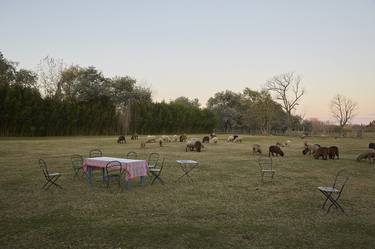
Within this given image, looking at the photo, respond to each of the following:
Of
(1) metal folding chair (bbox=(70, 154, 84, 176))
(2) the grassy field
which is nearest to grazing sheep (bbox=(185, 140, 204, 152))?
(1) metal folding chair (bbox=(70, 154, 84, 176))

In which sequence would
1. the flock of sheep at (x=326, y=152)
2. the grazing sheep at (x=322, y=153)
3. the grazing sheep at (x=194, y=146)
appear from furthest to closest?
the grazing sheep at (x=194, y=146) < the grazing sheep at (x=322, y=153) < the flock of sheep at (x=326, y=152)

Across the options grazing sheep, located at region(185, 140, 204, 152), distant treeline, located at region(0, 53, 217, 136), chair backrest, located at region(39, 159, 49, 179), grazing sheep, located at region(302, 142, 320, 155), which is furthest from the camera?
distant treeline, located at region(0, 53, 217, 136)

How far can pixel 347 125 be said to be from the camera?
63.5m

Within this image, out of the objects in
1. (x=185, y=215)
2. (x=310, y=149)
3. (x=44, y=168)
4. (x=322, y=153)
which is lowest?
(x=185, y=215)

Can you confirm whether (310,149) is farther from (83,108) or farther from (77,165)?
(83,108)

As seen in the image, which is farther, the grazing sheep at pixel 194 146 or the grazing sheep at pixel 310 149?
the grazing sheep at pixel 194 146

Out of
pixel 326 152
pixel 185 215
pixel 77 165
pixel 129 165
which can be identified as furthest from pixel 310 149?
pixel 185 215

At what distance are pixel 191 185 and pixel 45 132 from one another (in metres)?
31.6

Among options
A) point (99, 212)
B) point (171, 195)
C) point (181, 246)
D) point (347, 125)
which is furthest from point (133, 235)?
point (347, 125)

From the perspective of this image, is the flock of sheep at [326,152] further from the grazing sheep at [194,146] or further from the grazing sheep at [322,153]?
the grazing sheep at [194,146]

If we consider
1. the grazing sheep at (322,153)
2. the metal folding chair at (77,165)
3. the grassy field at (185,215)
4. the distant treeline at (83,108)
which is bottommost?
the grassy field at (185,215)

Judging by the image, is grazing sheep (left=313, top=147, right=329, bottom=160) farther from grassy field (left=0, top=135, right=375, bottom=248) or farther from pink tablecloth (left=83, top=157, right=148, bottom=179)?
pink tablecloth (left=83, top=157, right=148, bottom=179)

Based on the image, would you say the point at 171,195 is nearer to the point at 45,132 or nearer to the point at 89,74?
the point at 45,132

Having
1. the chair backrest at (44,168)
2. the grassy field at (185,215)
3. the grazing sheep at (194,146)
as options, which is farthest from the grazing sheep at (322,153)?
the chair backrest at (44,168)
